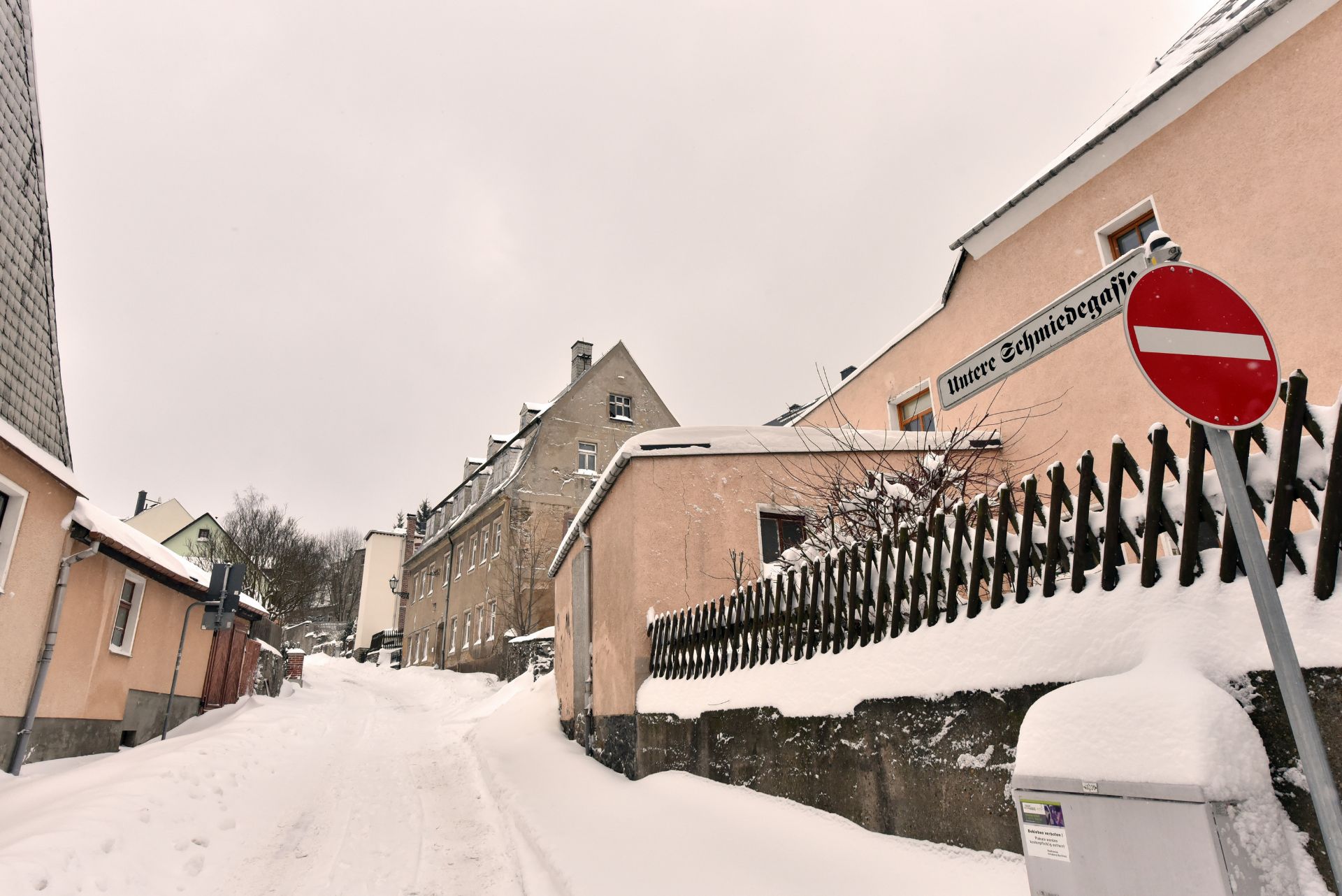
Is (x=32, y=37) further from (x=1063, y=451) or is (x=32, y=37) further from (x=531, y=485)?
(x=531, y=485)

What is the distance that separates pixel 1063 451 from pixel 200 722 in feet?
56.8

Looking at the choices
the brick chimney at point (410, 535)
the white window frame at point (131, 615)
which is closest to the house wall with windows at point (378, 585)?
the brick chimney at point (410, 535)

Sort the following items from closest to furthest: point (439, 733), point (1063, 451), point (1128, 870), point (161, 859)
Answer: point (1128, 870) < point (161, 859) < point (1063, 451) < point (439, 733)

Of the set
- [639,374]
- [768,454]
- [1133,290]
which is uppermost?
[639,374]

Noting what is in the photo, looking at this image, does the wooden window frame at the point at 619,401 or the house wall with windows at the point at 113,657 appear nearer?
the house wall with windows at the point at 113,657

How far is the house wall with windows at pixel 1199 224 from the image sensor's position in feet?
24.8

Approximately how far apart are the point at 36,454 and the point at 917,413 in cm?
1398

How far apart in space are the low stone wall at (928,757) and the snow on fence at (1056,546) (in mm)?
454

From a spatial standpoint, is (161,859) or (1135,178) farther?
(1135,178)

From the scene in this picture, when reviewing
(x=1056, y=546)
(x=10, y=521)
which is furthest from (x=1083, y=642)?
(x=10, y=521)

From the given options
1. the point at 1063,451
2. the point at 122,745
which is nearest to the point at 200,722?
the point at 122,745

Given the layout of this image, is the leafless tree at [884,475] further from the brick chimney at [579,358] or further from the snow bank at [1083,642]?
the brick chimney at [579,358]

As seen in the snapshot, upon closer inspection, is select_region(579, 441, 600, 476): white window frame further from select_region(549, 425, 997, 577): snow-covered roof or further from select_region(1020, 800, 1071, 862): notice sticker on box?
select_region(1020, 800, 1071, 862): notice sticker on box

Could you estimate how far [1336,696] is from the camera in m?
2.29
